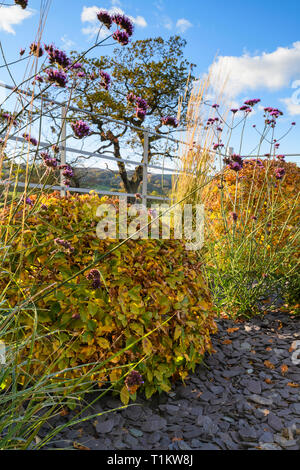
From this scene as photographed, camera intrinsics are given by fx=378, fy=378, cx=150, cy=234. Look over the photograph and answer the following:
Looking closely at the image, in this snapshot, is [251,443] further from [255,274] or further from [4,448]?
[255,274]

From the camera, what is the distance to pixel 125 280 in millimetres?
1699

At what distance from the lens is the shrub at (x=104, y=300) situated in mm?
1609

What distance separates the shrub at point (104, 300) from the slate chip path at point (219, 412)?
106 millimetres

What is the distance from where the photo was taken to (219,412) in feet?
5.62

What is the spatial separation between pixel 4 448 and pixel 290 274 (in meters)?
2.40

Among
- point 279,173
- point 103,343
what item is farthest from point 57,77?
point 279,173

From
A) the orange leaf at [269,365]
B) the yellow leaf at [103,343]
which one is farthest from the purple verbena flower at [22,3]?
the orange leaf at [269,365]

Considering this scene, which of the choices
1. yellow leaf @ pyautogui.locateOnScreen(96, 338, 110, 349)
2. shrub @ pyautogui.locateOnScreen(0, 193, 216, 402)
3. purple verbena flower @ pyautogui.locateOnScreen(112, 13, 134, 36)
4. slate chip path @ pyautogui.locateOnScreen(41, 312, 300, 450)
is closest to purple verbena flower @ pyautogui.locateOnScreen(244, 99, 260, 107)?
shrub @ pyautogui.locateOnScreen(0, 193, 216, 402)

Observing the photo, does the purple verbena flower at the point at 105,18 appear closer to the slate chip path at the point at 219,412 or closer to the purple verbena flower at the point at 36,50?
the purple verbena flower at the point at 36,50

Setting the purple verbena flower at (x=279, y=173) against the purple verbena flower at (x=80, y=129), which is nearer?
the purple verbena flower at (x=80, y=129)

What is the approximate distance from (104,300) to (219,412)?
73 cm

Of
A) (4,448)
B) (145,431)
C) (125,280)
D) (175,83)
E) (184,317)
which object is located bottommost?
(145,431)

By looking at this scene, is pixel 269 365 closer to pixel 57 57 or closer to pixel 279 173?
pixel 279 173
